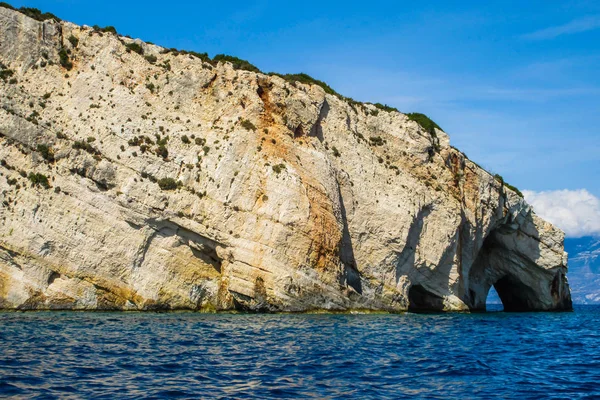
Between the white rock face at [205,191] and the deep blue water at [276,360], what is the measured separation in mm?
6033

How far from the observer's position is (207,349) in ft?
62.4

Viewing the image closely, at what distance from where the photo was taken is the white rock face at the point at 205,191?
3384cm

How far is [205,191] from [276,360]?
2097 centimetres

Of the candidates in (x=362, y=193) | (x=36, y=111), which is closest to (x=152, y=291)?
(x=36, y=111)

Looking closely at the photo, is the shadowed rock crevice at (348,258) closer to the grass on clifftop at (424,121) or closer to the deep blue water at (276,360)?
the deep blue water at (276,360)

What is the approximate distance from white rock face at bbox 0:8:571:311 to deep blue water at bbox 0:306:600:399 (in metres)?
6.03

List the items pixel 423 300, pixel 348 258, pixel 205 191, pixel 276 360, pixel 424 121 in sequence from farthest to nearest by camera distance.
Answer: pixel 424 121
pixel 423 300
pixel 348 258
pixel 205 191
pixel 276 360

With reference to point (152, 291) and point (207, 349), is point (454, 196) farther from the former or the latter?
point (207, 349)

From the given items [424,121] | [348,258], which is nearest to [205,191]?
[348,258]

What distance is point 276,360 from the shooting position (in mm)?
17438

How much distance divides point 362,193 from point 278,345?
76.2ft

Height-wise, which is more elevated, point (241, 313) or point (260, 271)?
point (260, 271)

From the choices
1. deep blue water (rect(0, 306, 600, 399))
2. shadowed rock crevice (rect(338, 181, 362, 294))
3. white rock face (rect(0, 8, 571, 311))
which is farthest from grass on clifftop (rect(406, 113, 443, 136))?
deep blue water (rect(0, 306, 600, 399))

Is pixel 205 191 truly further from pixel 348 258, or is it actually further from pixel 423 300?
pixel 423 300
